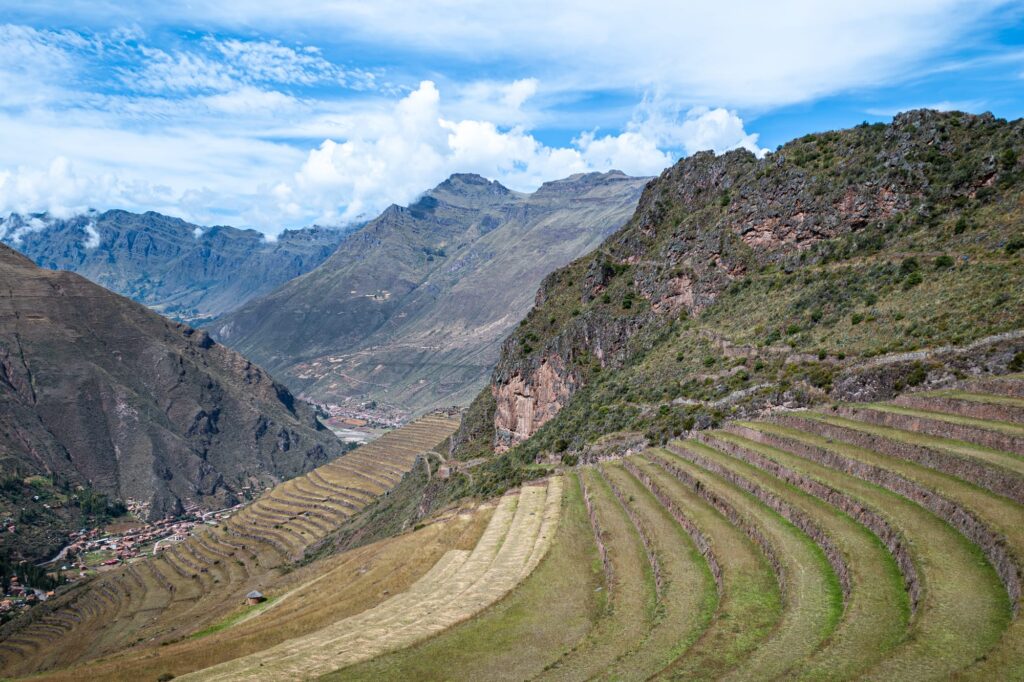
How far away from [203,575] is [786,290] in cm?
9170

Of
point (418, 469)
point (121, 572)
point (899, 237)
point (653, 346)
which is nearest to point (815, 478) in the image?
point (899, 237)

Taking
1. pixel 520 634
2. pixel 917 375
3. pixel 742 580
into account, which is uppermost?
pixel 917 375

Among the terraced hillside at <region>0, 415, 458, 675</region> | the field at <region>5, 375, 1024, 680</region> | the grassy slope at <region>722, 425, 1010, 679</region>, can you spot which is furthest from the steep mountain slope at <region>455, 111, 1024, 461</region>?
the terraced hillside at <region>0, 415, 458, 675</region>

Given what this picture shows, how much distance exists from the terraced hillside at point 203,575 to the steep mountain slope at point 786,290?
36656 mm

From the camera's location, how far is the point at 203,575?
98562mm

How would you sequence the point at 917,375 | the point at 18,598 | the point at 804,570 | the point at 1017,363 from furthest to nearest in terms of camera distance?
the point at 18,598
the point at 917,375
the point at 1017,363
the point at 804,570

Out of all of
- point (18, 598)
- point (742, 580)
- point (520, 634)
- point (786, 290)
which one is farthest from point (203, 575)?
point (742, 580)

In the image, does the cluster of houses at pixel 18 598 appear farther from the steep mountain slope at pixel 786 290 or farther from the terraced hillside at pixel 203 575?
the steep mountain slope at pixel 786 290

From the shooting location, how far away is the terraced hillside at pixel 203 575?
7875cm

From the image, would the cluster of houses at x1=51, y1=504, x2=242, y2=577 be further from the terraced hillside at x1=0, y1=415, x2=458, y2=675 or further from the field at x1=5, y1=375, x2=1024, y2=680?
the field at x1=5, y1=375, x2=1024, y2=680

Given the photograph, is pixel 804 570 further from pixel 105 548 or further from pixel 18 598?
pixel 105 548

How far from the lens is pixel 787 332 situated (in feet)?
166

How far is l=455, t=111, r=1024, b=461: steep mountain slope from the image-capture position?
39625 mm

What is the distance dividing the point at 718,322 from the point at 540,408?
2866 centimetres
